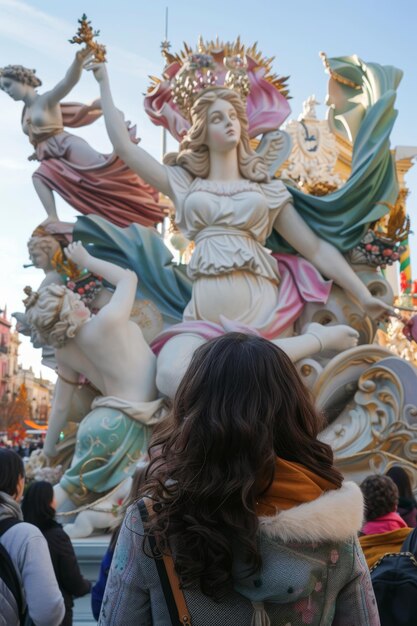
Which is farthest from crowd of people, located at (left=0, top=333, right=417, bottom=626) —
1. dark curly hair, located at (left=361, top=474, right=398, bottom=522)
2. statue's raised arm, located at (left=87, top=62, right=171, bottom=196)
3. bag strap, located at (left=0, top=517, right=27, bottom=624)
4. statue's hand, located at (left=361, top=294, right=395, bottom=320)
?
statue's raised arm, located at (left=87, top=62, right=171, bottom=196)

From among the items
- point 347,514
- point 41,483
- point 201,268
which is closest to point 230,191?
point 201,268

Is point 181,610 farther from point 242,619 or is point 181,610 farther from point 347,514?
point 347,514

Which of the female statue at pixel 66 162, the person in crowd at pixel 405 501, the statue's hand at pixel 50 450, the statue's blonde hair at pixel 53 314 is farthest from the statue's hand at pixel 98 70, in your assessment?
the person in crowd at pixel 405 501

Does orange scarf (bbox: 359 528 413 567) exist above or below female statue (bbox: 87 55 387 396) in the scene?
below

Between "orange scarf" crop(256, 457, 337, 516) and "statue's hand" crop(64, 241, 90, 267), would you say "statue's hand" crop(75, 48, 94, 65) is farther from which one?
"orange scarf" crop(256, 457, 337, 516)

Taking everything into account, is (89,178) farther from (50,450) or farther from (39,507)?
(39,507)

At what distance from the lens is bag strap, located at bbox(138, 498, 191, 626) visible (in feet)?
4.29

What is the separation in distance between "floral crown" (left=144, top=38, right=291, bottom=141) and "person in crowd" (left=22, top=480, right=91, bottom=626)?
4911mm

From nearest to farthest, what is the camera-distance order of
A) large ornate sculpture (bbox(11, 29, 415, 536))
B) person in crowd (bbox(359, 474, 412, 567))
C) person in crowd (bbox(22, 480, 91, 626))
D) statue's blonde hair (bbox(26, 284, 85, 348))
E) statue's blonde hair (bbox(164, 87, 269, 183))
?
person in crowd (bbox(359, 474, 412, 567)), person in crowd (bbox(22, 480, 91, 626)), statue's blonde hair (bbox(26, 284, 85, 348)), large ornate sculpture (bbox(11, 29, 415, 536)), statue's blonde hair (bbox(164, 87, 269, 183))

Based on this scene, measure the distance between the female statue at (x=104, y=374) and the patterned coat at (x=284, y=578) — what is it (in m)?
4.86

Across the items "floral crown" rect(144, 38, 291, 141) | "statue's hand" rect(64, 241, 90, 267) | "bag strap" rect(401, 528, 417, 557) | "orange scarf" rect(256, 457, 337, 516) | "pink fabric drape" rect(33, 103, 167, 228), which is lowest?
"bag strap" rect(401, 528, 417, 557)

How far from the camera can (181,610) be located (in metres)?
1.31

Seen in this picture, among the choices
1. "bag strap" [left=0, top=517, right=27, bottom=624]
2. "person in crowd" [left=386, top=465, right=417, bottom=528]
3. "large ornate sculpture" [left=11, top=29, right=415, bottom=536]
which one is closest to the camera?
"bag strap" [left=0, top=517, right=27, bottom=624]

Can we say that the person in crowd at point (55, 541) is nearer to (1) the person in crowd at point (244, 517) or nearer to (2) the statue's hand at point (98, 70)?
(1) the person in crowd at point (244, 517)
